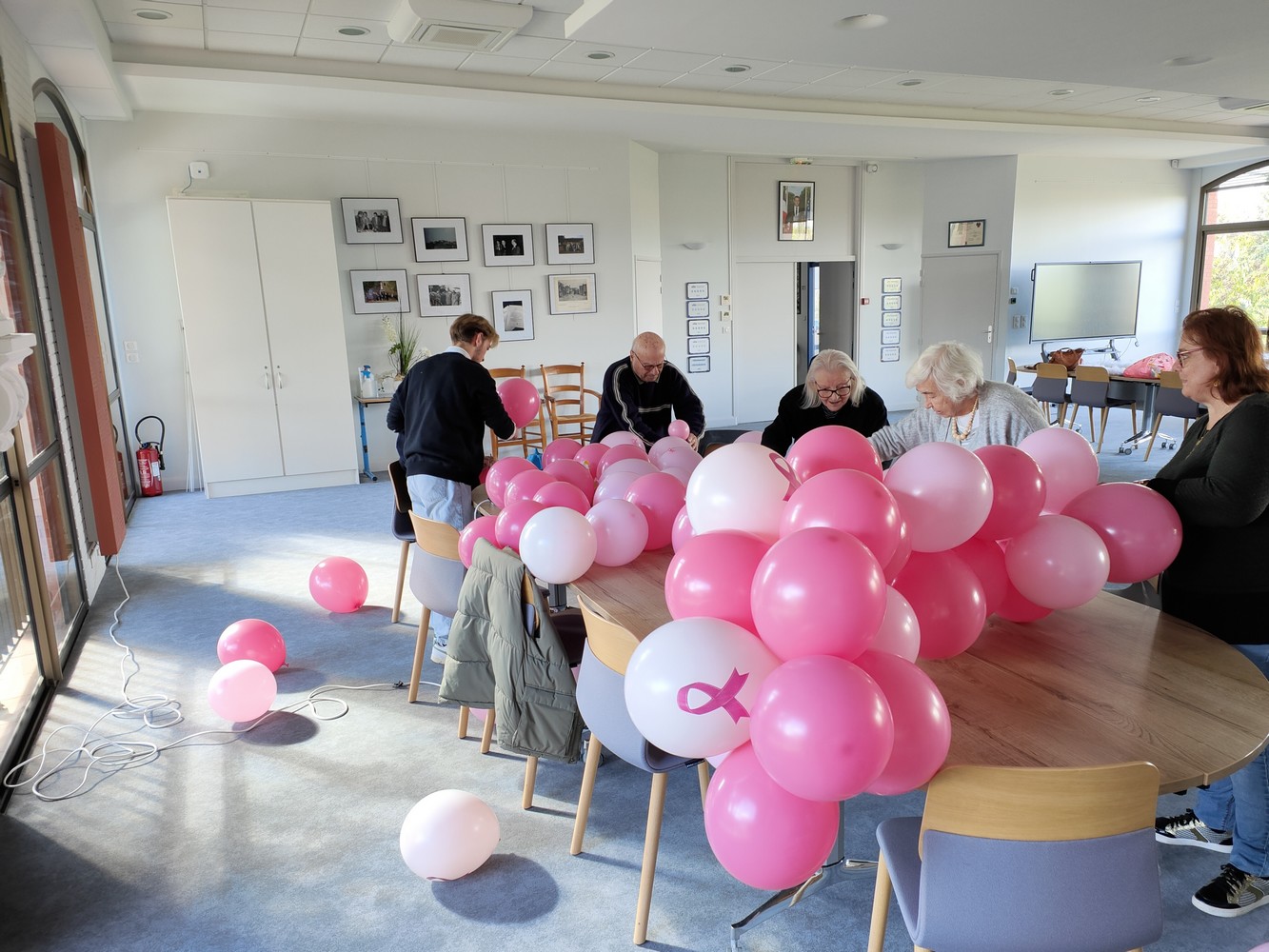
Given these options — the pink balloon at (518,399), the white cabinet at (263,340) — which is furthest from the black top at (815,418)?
the white cabinet at (263,340)

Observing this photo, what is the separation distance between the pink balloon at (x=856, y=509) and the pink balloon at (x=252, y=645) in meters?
2.73

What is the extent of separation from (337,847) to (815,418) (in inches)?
102

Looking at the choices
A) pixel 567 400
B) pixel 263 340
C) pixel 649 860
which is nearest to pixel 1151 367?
pixel 567 400

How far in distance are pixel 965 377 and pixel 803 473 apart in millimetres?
1107

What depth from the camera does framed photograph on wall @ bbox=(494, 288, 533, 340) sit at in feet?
26.9

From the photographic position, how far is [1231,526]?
2191 millimetres

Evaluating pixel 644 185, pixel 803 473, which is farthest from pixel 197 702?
pixel 644 185

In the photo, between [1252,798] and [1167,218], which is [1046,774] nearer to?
[1252,798]

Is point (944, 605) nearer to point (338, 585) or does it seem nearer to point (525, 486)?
point (525, 486)

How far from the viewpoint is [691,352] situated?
9.74 m

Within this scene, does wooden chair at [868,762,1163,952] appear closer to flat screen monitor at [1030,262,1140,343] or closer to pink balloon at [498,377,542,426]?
pink balloon at [498,377,542,426]

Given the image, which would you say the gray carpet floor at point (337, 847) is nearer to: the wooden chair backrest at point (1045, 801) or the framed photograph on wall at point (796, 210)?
the wooden chair backrest at point (1045, 801)

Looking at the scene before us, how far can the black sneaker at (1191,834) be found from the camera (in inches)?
95.6

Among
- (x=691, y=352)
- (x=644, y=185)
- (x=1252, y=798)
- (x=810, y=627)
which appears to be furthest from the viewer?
(x=691, y=352)
